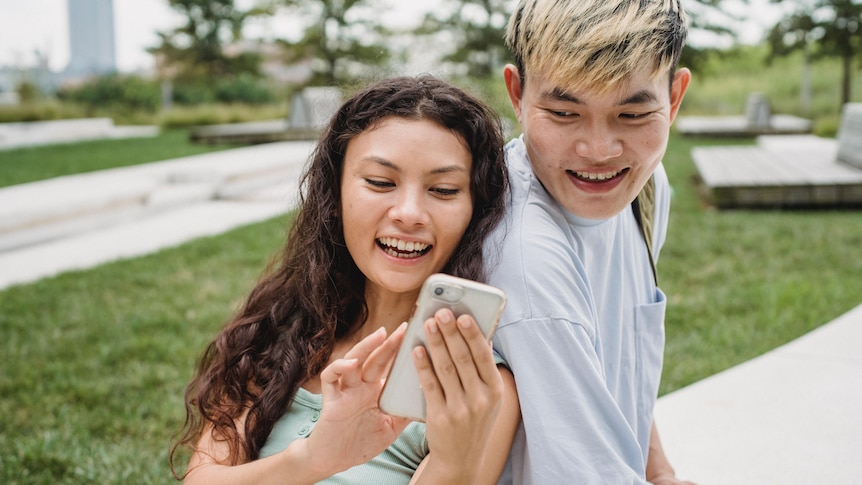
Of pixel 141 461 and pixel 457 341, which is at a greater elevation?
pixel 457 341

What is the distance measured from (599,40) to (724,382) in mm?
2158

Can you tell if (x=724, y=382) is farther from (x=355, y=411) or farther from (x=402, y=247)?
(x=355, y=411)

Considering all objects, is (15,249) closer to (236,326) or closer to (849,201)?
(236,326)

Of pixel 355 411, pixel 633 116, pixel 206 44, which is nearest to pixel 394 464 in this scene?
pixel 355 411

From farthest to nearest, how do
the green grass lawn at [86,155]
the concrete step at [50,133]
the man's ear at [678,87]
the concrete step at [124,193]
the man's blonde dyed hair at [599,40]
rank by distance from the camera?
the concrete step at [50,133], the green grass lawn at [86,155], the concrete step at [124,193], the man's ear at [678,87], the man's blonde dyed hair at [599,40]

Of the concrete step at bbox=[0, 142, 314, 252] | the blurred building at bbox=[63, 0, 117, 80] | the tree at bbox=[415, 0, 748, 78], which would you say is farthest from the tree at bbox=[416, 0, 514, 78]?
the blurred building at bbox=[63, 0, 117, 80]

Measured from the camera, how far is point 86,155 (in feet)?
44.8

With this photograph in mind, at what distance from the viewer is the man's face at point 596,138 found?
151cm

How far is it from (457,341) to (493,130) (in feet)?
2.11

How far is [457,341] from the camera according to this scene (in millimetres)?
1138

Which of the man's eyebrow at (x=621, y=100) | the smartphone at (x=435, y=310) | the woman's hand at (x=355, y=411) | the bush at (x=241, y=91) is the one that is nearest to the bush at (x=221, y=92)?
the bush at (x=241, y=91)

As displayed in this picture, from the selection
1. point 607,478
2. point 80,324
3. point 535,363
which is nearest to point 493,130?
point 535,363

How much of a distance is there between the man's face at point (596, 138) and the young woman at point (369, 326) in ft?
0.37

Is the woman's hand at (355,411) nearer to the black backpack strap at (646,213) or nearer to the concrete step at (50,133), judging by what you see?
the black backpack strap at (646,213)
